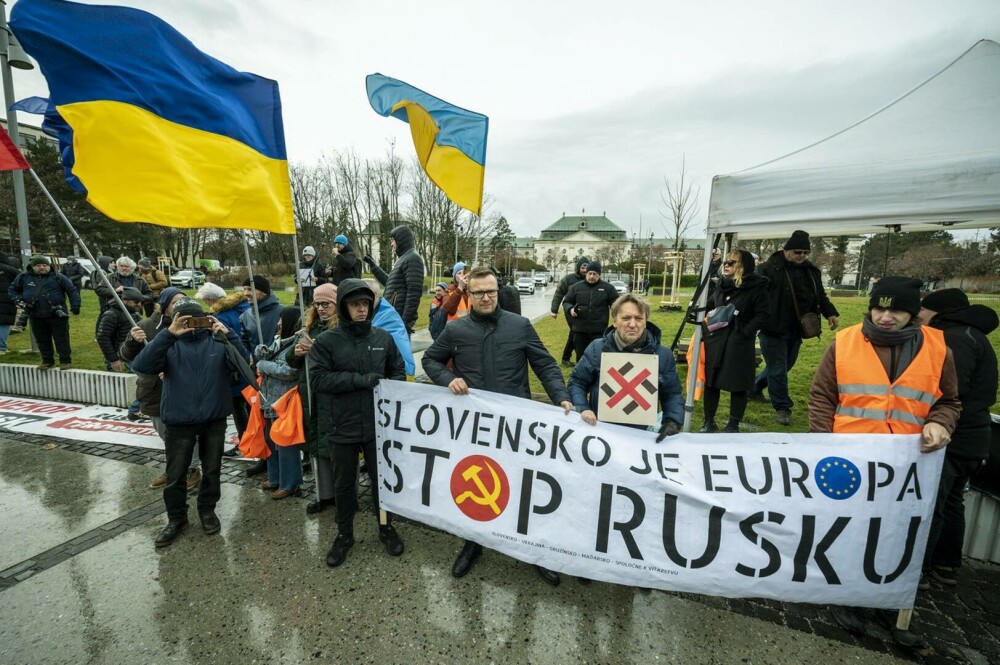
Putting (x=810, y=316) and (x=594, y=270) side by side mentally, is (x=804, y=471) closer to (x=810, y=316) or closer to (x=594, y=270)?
(x=810, y=316)

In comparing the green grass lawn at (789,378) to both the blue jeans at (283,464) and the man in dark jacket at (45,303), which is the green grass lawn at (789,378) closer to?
the blue jeans at (283,464)

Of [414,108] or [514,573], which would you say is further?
[414,108]

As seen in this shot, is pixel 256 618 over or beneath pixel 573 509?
beneath

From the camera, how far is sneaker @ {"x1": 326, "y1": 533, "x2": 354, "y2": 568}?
10.5ft

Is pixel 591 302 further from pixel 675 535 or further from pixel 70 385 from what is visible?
pixel 70 385

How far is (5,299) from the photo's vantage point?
8891 millimetres

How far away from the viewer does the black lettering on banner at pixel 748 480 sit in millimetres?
2627

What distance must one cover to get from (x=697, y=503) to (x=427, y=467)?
1.80m

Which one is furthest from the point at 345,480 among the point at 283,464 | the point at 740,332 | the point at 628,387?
the point at 740,332

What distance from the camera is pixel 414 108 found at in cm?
487

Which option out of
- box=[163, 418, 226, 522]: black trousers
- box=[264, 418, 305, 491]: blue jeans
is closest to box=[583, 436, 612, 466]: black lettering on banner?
box=[264, 418, 305, 491]: blue jeans

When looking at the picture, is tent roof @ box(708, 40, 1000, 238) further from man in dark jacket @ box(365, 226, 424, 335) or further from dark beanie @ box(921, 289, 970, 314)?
man in dark jacket @ box(365, 226, 424, 335)

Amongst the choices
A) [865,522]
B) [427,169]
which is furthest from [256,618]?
[427,169]

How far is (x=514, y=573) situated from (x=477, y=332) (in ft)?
5.60
